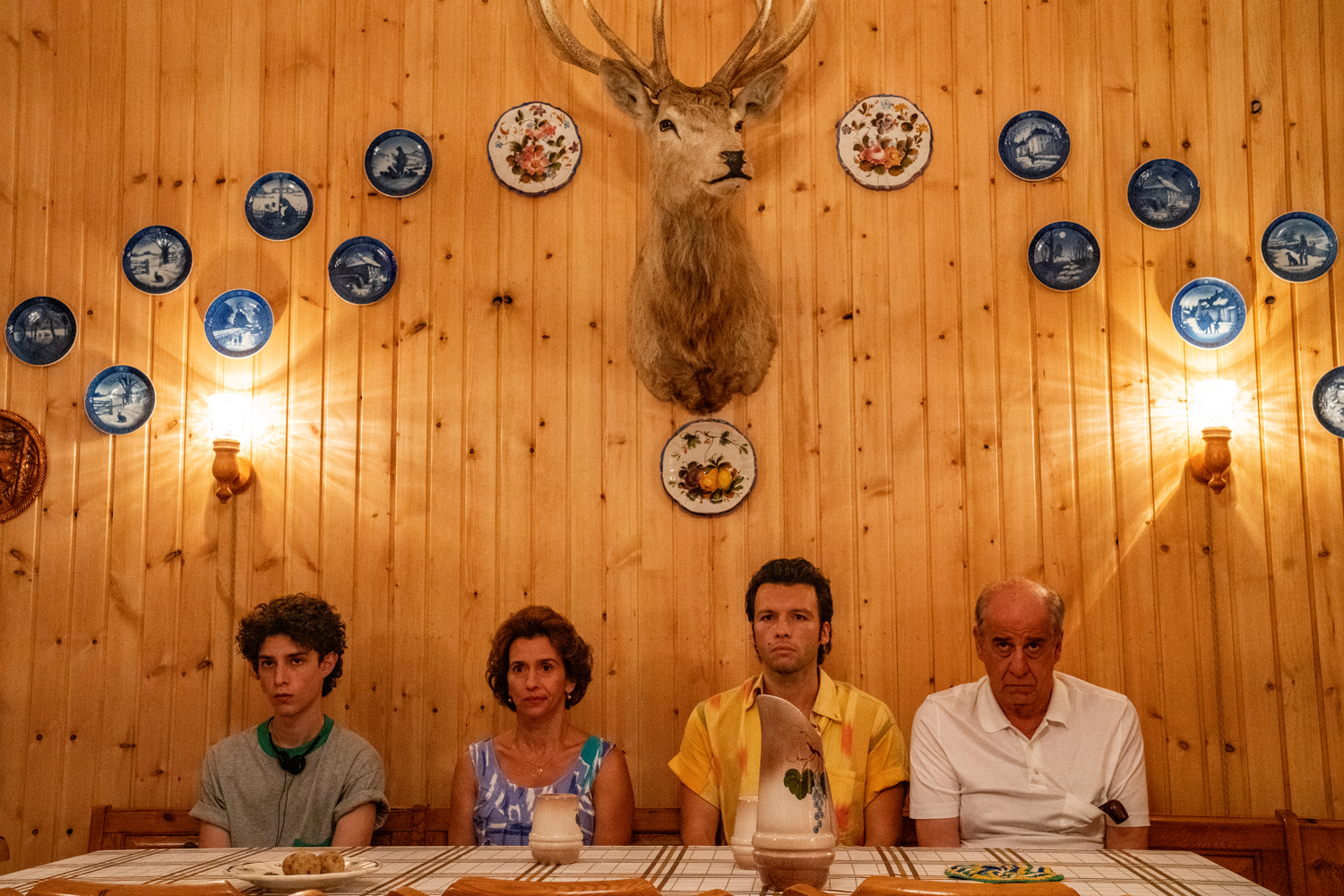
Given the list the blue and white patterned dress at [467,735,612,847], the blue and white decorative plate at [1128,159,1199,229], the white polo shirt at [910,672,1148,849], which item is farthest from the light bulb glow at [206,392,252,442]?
the blue and white decorative plate at [1128,159,1199,229]

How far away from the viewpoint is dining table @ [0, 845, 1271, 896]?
192cm

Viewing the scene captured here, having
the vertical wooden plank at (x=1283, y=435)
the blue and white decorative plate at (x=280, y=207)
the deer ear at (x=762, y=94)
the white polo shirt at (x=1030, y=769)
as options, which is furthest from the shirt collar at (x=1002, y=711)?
the blue and white decorative plate at (x=280, y=207)

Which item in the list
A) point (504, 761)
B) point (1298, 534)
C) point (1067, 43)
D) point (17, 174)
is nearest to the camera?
point (504, 761)

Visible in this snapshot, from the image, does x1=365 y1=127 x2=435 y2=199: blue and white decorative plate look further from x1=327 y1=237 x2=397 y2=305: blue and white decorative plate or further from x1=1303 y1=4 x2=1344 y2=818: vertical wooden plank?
x1=1303 y1=4 x2=1344 y2=818: vertical wooden plank

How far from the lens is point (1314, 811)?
3324 mm

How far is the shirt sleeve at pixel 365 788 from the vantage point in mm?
3064


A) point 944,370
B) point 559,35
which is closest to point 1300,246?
point 944,370

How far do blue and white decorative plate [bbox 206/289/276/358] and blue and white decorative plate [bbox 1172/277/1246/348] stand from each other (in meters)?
2.94

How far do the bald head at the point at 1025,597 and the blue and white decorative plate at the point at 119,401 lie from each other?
2747 mm

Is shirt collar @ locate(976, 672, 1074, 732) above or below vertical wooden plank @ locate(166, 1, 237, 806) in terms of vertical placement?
below

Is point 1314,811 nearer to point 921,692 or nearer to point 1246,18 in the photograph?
point 921,692

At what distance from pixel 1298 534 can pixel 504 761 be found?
244 centimetres

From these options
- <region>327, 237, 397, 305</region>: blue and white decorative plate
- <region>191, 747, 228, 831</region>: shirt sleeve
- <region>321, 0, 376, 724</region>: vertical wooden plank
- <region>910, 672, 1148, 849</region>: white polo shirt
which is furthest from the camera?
<region>327, 237, 397, 305</region>: blue and white decorative plate

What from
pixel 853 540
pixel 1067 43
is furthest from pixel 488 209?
pixel 1067 43
